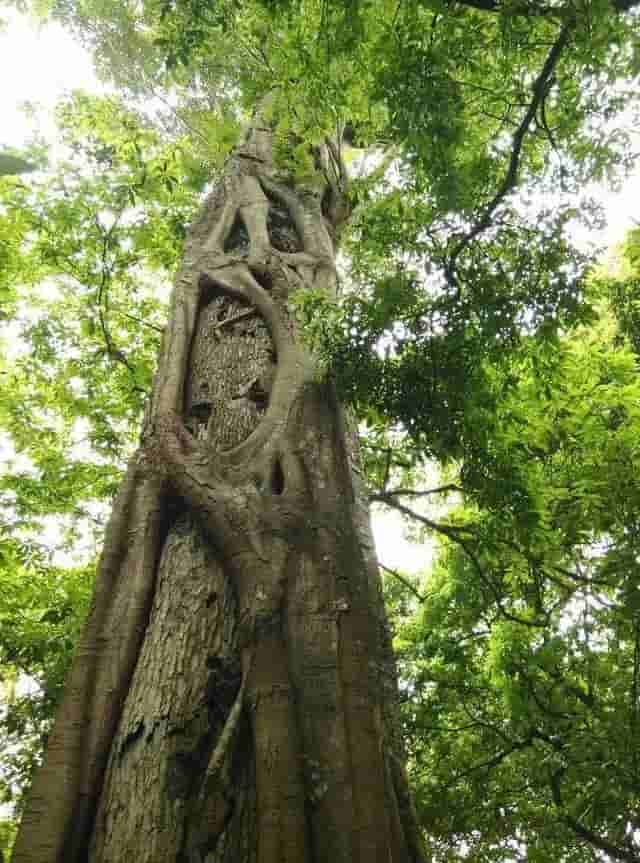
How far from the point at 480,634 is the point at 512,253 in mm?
4020

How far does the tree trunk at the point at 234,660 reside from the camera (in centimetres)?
180

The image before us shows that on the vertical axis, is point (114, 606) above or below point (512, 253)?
below

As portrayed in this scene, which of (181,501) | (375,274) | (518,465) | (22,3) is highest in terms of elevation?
(22,3)

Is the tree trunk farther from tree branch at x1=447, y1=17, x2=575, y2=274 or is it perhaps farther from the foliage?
the foliage

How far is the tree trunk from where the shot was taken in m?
1.80

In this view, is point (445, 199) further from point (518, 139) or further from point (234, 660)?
point (234, 660)

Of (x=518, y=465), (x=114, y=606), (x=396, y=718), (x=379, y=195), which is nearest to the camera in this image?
(x=396, y=718)

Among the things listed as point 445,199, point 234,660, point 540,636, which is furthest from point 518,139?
point 540,636

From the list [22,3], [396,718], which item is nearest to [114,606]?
[396,718]

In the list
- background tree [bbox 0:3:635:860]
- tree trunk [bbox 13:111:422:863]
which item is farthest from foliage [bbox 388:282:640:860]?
tree trunk [bbox 13:111:422:863]

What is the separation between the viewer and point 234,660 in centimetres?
216

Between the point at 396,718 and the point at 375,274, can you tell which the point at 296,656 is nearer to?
the point at 396,718

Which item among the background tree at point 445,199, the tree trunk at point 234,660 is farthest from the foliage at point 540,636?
the tree trunk at point 234,660

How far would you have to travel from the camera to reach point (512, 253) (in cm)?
309
